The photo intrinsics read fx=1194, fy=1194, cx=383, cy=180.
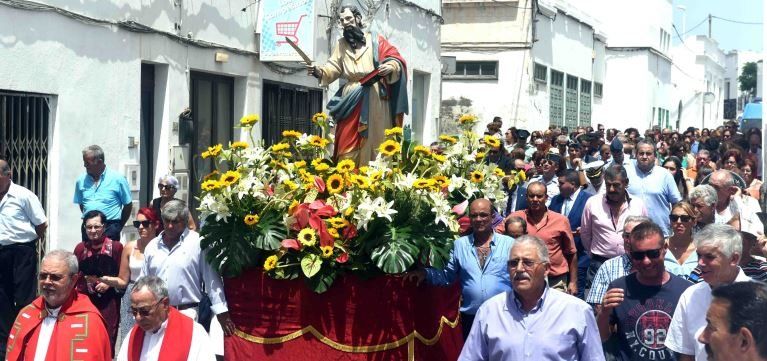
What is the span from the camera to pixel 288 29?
53.5 feet

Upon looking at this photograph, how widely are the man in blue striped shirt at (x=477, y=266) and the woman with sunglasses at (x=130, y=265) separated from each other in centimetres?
223

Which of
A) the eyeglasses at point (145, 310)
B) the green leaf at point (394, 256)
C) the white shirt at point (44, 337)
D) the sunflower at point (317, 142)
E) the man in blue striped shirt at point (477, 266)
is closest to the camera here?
the eyeglasses at point (145, 310)

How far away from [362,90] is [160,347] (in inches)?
133

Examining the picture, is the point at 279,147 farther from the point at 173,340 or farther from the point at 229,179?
the point at 173,340

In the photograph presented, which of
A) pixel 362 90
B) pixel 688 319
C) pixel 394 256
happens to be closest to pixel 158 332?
pixel 394 256

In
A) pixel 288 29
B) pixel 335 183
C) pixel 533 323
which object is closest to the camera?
pixel 533 323

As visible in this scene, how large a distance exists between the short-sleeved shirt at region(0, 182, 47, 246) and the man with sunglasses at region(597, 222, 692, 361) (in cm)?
534

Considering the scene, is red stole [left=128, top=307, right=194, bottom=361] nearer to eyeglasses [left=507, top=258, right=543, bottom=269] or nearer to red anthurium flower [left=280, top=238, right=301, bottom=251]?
red anthurium flower [left=280, top=238, right=301, bottom=251]

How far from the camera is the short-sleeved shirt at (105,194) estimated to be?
36.7 ft

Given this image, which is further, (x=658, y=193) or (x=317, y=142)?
(x=658, y=193)

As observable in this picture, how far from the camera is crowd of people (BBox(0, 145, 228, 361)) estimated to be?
21.1 ft

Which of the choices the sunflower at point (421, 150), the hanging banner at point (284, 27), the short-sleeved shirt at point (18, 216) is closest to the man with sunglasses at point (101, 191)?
the short-sleeved shirt at point (18, 216)

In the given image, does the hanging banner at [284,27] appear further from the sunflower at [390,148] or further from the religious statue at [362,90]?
the sunflower at [390,148]

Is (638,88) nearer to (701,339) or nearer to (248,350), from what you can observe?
(248,350)
